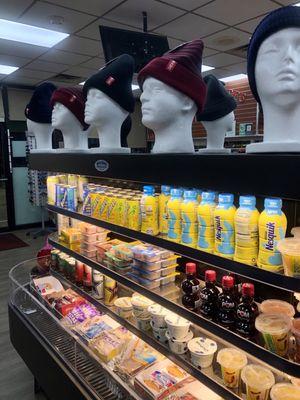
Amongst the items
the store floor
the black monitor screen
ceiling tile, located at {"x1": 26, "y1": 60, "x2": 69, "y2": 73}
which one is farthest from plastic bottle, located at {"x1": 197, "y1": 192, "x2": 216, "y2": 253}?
ceiling tile, located at {"x1": 26, "y1": 60, "x2": 69, "y2": 73}

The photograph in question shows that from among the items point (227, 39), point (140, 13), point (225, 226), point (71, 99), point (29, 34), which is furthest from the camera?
point (227, 39)

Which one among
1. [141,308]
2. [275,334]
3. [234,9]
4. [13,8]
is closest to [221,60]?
[234,9]

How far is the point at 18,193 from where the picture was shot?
800 cm

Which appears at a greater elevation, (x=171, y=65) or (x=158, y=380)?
(x=171, y=65)

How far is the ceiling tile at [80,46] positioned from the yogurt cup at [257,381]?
14.4ft

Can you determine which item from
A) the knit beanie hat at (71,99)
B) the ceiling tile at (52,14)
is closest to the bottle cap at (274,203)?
the knit beanie hat at (71,99)

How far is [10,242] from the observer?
6.86 meters

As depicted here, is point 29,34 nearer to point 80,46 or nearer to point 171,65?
point 80,46

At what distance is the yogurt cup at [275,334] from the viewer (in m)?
1.14

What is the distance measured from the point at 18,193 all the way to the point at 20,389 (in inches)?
235

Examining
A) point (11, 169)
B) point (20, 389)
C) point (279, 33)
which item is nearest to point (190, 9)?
point (279, 33)

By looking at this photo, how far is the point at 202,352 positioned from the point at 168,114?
A: 1.06 metres

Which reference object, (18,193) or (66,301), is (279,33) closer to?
(66,301)

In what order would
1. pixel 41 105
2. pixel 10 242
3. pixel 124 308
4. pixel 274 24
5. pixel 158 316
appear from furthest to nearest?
1. pixel 10 242
2. pixel 41 105
3. pixel 124 308
4. pixel 158 316
5. pixel 274 24
